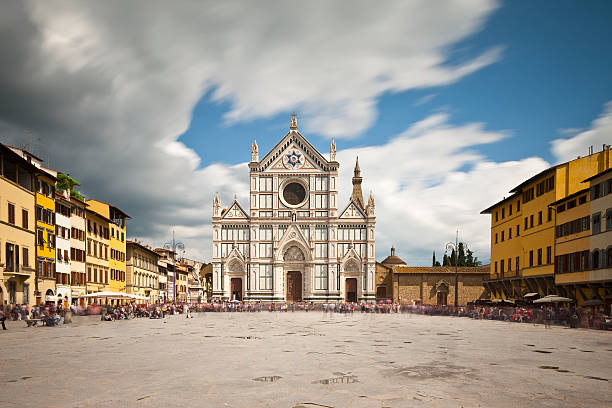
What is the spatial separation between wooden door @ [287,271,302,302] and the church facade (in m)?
0.14

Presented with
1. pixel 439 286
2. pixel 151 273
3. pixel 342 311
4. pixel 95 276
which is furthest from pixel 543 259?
pixel 151 273

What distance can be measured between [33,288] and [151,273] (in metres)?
37.7

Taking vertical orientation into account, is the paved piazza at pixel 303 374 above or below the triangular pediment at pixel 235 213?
below

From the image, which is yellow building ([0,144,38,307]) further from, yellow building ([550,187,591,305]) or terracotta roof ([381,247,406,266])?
terracotta roof ([381,247,406,266])

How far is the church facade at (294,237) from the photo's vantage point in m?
74.6

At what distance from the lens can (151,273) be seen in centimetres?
7438

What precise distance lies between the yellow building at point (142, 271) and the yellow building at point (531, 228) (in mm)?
40236

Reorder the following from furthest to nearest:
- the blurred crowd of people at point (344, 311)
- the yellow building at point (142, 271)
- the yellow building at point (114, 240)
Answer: the yellow building at point (142, 271) < the yellow building at point (114, 240) < the blurred crowd of people at point (344, 311)

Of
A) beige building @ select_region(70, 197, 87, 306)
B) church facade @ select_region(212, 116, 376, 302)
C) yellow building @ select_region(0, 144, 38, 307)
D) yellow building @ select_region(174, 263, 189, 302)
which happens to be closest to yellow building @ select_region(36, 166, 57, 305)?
yellow building @ select_region(0, 144, 38, 307)

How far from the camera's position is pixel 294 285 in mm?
75875

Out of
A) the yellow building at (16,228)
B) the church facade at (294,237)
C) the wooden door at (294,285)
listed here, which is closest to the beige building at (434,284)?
the church facade at (294,237)

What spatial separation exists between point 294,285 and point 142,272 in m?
20.5

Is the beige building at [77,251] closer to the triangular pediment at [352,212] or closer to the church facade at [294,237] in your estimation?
the church facade at [294,237]

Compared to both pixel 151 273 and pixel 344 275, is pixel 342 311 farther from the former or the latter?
pixel 151 273
